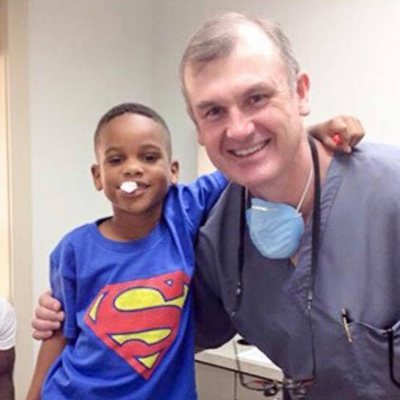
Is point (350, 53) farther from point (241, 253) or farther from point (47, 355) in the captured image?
point (47, 355)

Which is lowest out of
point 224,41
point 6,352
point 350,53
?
point 6,352

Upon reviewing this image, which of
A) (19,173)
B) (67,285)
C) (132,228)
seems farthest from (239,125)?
(19,173)

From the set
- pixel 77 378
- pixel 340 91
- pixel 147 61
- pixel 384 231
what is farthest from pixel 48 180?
pixel 384 231

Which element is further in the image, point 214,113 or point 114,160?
point 114,160

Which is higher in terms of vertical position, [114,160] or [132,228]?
[114,160]

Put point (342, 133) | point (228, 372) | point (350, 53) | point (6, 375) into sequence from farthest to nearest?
1. point (350, 53)
2. point (228, 372)
3. point (6, 375)
4. point (342, 133)

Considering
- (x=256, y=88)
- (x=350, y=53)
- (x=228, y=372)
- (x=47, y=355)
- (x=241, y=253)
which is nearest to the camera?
(x=256, y=88)

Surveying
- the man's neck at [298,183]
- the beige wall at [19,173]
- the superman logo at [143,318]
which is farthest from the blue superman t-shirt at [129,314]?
the beige wall at [19,173]

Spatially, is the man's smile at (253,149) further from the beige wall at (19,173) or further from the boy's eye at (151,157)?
the beige wall at (19,173)

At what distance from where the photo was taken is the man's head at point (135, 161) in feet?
3.86

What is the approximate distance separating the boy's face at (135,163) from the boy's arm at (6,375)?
0.82 m

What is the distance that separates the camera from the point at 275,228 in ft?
3.32

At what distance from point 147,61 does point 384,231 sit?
204 cm

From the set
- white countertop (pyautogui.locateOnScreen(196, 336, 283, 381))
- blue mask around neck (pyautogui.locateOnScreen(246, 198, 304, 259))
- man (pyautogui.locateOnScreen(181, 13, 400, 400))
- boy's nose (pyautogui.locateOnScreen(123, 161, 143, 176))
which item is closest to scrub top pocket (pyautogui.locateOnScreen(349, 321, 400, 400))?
man (pyautogui.locateOnScreen(181, 13, 400, 400))
